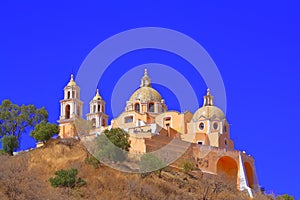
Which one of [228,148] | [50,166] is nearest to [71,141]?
[50,166]

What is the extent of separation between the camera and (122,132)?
50.4m

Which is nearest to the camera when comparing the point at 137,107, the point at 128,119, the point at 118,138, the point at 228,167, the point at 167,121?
the point at 118,138

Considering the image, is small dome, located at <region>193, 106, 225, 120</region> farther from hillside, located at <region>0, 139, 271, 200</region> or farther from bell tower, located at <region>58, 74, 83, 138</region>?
bell tower, located at <region>58, 74, 83, 138</region>

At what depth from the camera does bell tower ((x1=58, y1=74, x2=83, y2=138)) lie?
195ft

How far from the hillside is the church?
2.73 meters

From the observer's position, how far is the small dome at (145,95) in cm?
6488

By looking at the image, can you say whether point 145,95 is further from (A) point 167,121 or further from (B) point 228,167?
(B) point 228,167

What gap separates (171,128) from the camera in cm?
5916

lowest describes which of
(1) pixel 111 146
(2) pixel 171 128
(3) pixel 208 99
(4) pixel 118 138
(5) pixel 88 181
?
(5) pixel 88 181

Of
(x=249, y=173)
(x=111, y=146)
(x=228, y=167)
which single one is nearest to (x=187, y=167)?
(x=228, y=167)

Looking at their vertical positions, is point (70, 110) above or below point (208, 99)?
below

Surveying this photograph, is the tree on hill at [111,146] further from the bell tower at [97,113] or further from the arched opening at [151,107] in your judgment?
the arched opening at [151,107]

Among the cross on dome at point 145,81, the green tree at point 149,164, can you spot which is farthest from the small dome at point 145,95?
the green tree at point 149,164

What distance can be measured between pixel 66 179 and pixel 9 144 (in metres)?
11.5
